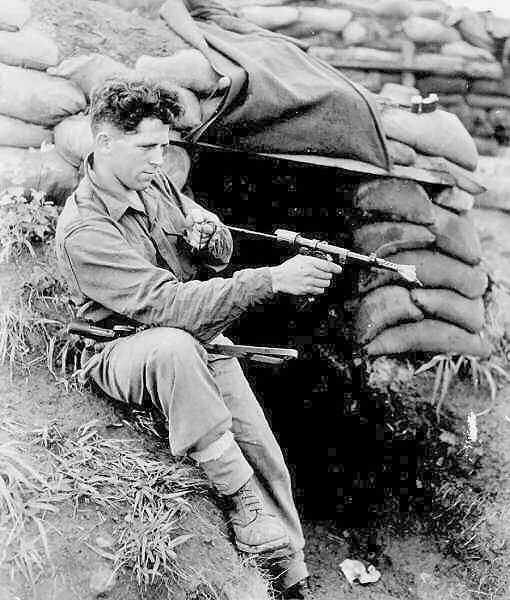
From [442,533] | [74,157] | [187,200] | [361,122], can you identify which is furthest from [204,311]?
[442,533]

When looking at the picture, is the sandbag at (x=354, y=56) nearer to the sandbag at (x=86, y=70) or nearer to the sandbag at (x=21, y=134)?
the sandbag at (x=86, y=70)

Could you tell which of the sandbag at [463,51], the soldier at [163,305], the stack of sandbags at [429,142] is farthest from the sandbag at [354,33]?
the soldier at [163,305]

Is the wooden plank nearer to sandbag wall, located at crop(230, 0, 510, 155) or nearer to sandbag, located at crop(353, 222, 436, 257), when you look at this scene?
sandbag wall, located at crop(230, 0, 510, 155)

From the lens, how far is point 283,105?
3930 mm

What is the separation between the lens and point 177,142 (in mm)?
Answer: 3900

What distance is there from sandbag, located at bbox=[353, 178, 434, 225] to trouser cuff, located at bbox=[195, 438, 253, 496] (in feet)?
6.33

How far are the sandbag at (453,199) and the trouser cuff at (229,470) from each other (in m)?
2.27

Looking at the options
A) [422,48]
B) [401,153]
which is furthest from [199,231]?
[422,48]

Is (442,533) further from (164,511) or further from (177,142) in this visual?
(177,142)

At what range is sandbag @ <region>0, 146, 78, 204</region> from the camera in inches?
145

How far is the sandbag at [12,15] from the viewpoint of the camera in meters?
3.78

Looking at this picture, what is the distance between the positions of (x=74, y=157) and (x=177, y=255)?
0.89 metres

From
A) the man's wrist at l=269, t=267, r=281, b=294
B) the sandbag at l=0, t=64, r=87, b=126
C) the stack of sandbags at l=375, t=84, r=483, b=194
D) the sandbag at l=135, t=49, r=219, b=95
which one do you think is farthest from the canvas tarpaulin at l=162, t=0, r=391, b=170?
the man's wrist at l=269, t=267, r=281, b=294

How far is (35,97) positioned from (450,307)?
2.58 metres
